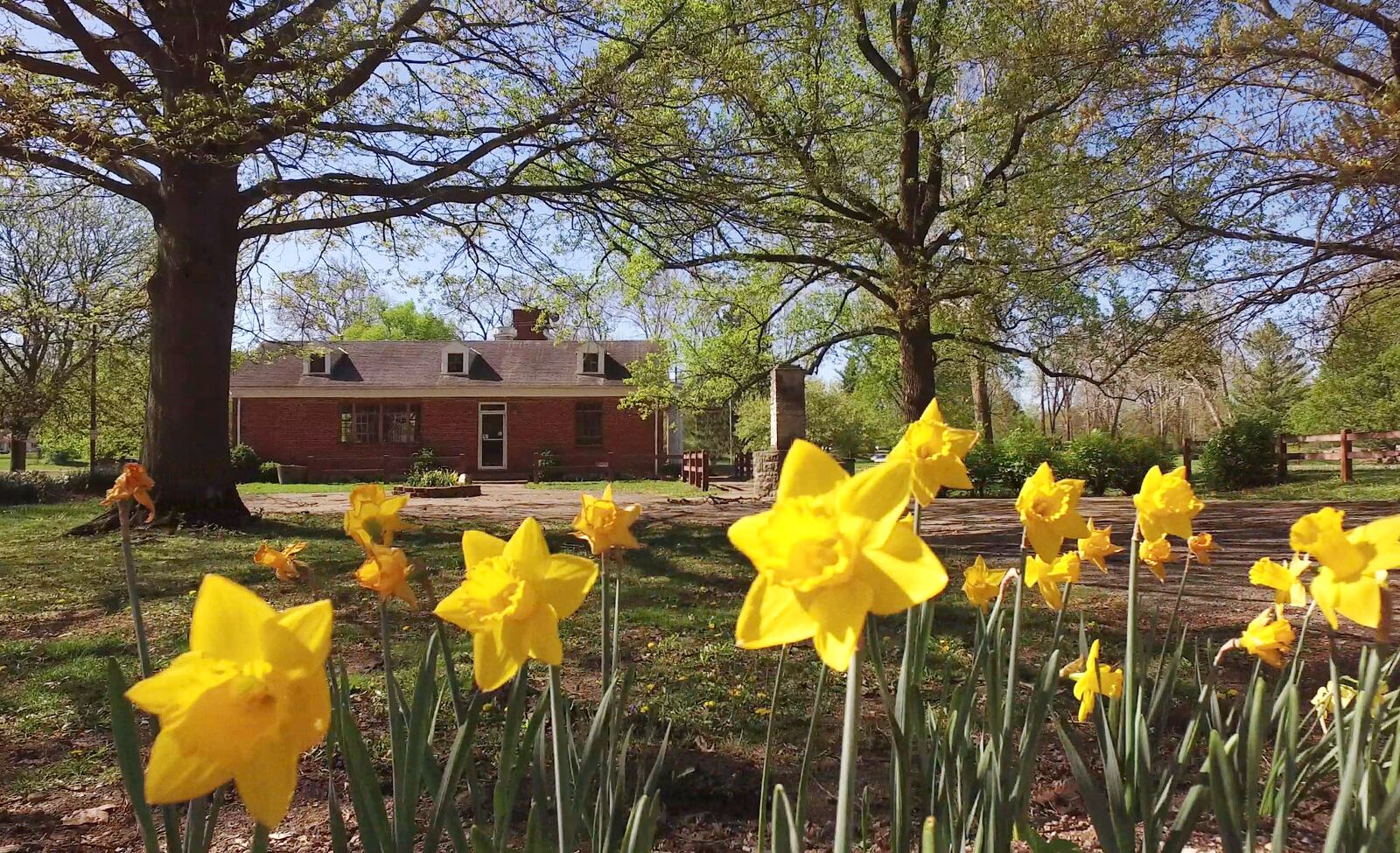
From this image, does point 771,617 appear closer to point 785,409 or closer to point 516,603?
point 516,603

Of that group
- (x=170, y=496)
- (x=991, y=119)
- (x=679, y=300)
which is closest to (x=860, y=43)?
(x=991, y=119)

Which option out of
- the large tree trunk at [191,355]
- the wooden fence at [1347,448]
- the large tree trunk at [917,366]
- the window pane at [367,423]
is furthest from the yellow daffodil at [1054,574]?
the window pane at [367,423]

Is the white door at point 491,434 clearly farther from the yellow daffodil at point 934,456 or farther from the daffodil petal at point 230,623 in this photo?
the daffodil petal at point 230,623

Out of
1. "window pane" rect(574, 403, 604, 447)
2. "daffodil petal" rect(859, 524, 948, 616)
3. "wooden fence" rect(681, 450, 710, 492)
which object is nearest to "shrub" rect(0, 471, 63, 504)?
"wooden fence" rect(681, 450, 710, 492)

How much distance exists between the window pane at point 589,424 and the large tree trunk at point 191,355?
48.3 ft

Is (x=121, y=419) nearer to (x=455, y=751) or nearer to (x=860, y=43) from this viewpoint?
(x=860, y=43)

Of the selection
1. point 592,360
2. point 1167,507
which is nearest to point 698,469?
point 592,360

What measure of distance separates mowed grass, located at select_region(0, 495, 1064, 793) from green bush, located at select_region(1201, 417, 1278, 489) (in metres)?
12.7

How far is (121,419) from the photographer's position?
63.6ft

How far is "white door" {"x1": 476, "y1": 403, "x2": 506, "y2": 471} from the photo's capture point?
23031 mm

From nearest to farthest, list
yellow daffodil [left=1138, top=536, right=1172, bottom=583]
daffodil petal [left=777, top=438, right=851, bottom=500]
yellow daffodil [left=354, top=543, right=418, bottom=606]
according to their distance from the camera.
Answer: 1. daffodil petal [left=777, top=438, right=851, bottom=500]
2. yellow daffodil [left=354, top=543, right=418, bottom=606]
3. yellow daffodil [left=1138, top=536, right=1172, bottom=583]

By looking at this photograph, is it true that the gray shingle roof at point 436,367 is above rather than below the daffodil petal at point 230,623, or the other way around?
above

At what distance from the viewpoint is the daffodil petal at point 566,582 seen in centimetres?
88

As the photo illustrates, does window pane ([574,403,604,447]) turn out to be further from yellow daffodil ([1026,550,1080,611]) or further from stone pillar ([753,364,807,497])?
yellow daffodil ([1026,550,1080,611])
